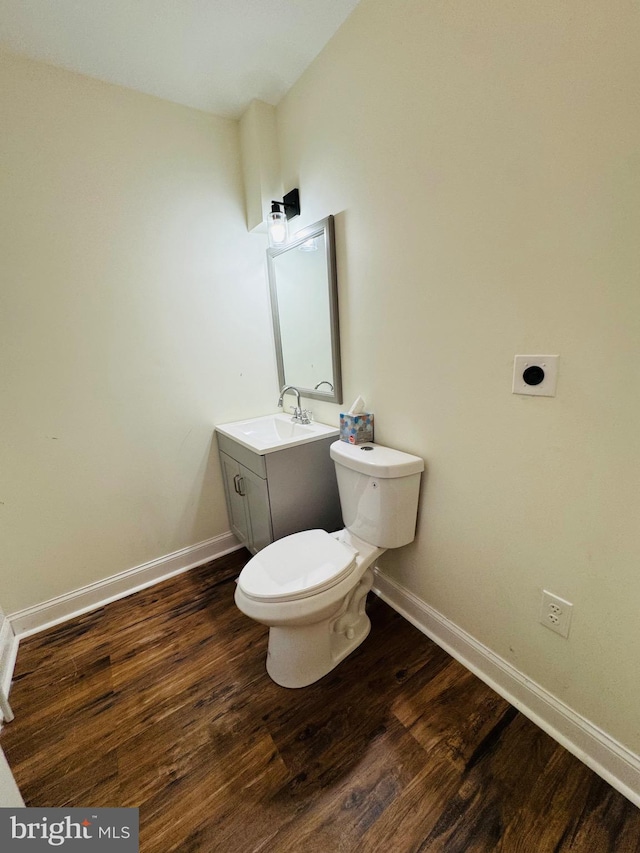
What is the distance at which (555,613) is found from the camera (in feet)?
3.48

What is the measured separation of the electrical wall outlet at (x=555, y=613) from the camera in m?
1.03

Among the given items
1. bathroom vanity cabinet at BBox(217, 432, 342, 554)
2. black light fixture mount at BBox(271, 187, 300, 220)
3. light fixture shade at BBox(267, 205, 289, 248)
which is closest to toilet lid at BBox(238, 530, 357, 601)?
bathroom vanity cabinet at BBox(217, 432, 342, 554)

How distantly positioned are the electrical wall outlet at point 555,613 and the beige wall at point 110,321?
1695 millimetres

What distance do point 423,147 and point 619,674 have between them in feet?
5.60

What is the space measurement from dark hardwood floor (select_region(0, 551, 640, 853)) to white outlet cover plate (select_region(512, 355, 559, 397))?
43.3 inches

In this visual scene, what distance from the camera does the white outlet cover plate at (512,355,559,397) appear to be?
945 millimetres

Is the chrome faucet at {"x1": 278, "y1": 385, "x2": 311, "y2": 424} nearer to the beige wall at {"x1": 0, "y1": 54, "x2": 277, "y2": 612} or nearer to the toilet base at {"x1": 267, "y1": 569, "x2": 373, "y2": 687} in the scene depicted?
the beige wall at {"x1": 0, "y1": 54, "x2": 277, "y2": 612}

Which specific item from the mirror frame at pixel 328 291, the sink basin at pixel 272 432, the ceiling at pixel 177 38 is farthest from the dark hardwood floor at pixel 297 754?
the ceiling at pixel 177 38

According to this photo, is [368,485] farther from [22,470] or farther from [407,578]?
[22,470]

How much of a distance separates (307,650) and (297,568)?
0.32 meters

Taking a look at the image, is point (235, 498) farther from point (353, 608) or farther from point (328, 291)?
point (328, 291)

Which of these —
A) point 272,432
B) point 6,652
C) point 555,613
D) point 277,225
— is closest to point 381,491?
point 555,613

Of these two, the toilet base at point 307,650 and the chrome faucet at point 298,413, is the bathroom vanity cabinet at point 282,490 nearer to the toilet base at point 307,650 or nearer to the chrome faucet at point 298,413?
the chrome faucet at point 298,413

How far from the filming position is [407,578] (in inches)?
62.3
